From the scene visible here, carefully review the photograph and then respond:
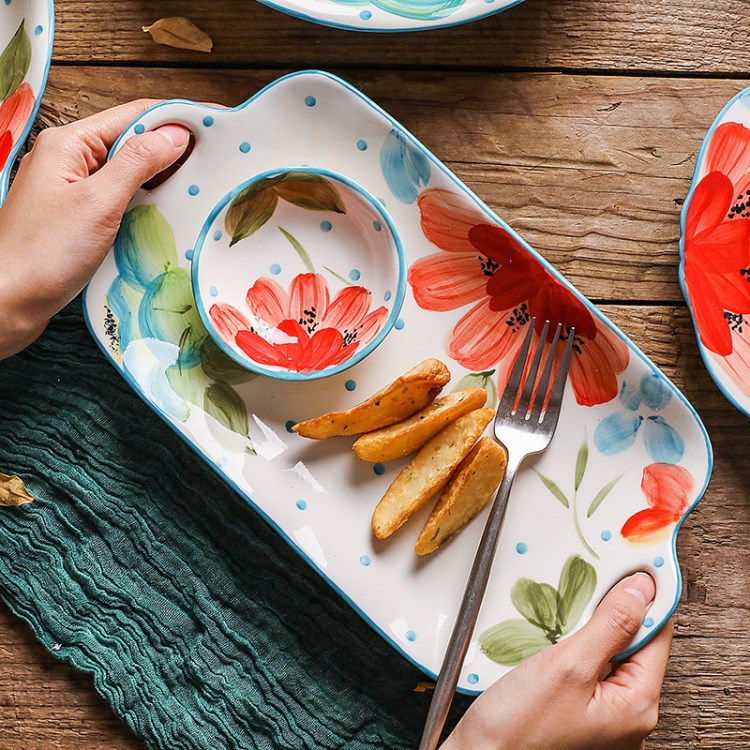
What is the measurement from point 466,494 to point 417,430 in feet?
0.27

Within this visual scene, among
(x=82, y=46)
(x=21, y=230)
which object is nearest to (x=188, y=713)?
(x=21, y=230)

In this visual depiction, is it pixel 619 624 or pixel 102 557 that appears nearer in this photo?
pixel 619 624

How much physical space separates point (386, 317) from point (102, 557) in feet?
1.37

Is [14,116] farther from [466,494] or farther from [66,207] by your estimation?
[466,494]

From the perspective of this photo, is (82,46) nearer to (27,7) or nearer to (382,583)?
(27,7)

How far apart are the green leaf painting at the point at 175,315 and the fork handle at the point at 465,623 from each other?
35cm

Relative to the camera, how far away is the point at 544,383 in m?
0.86

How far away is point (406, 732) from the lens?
91 centimetres

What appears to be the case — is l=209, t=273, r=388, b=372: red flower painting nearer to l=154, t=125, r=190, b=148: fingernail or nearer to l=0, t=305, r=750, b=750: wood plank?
l=154, t=125, r=190, b=148: fingernail

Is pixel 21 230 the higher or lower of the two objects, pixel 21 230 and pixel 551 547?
the higher

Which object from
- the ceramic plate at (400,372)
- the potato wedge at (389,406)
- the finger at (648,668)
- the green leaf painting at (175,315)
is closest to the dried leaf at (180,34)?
the ceramic plate at (400,372)

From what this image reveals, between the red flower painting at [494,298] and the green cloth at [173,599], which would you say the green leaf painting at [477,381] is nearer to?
the red flower painting at [494,298]

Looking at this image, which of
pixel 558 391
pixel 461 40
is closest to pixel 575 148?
pixel 461 40

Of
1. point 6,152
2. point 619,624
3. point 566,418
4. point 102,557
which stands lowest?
point 102,557
